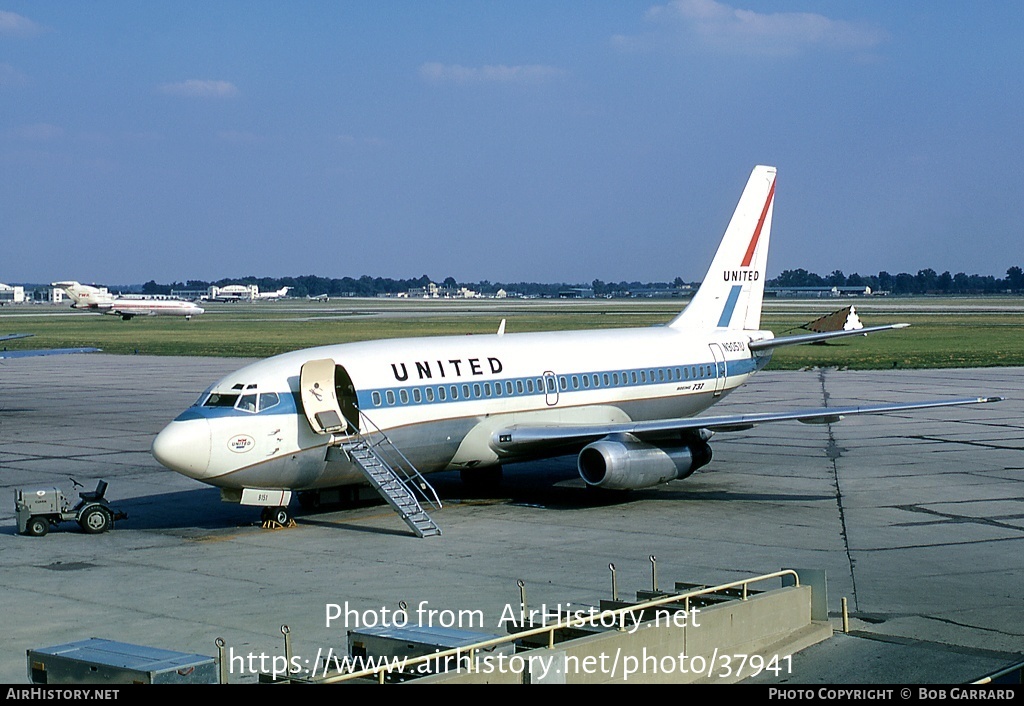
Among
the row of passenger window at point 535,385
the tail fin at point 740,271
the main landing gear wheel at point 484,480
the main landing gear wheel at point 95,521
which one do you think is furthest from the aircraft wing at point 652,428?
the main landing gear wheel at point 95,521

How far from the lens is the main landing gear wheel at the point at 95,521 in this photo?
27.6 metres

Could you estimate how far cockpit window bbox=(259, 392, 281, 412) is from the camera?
89.8 feet

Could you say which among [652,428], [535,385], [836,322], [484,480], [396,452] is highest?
[836,322]

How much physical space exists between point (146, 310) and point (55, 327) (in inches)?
1165

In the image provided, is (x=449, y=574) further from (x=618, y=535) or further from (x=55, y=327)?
(x=55, y=327)

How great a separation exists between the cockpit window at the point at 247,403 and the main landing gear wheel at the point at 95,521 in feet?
13.2

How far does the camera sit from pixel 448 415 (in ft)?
98.0

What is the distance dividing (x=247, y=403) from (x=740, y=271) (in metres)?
18.5

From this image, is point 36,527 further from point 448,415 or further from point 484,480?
point 484,480

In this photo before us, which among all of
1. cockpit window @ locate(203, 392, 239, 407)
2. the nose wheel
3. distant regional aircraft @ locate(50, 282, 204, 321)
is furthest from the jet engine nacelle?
distant regional aircraft @ locate(50, 282, 204, 321)

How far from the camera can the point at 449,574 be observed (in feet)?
74.2

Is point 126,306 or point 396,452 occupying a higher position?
point 126,306

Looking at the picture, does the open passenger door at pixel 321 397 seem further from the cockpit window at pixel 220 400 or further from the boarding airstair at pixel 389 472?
the cockpit window at pixel 220 400

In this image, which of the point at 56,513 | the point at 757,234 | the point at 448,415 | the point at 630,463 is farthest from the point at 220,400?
the point at 757,234
